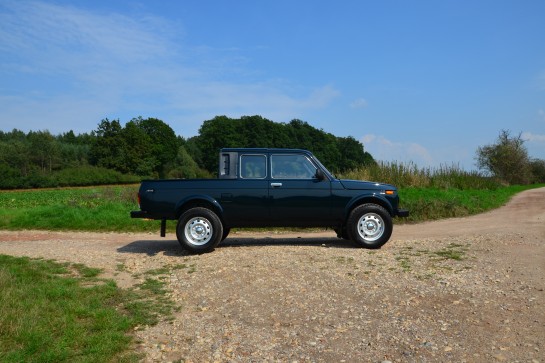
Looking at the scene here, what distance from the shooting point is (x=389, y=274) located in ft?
23.7

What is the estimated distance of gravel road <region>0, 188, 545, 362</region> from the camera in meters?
4.52

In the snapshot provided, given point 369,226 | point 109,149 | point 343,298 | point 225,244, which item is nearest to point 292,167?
point 369,226

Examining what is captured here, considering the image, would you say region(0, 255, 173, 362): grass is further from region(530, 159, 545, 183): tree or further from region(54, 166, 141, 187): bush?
region(530, 159, 545, 183): tree

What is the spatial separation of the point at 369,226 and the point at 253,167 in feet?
8.81

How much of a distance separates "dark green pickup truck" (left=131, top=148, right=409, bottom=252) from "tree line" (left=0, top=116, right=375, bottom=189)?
52.8 m

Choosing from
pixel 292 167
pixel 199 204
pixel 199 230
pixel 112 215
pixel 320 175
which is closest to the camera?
pixel 199 230

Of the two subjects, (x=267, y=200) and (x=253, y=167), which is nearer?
(x=267, y=200)

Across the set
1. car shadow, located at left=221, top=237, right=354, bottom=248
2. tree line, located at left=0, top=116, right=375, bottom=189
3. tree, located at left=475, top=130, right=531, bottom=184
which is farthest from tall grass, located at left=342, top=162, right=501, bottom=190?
tree line, located at left=0, top=116, right=375, bottom=189

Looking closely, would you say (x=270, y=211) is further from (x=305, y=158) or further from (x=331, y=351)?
(x=331, y=351)

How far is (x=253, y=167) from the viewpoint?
967cm

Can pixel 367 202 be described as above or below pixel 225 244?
above

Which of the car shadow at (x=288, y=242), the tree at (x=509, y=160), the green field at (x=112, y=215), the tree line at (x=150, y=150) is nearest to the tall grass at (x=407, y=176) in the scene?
the green field at (x=112, y=215)

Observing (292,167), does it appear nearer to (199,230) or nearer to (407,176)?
(199,230)

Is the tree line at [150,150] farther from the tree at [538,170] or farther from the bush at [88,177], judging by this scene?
the tree at [538,170]
